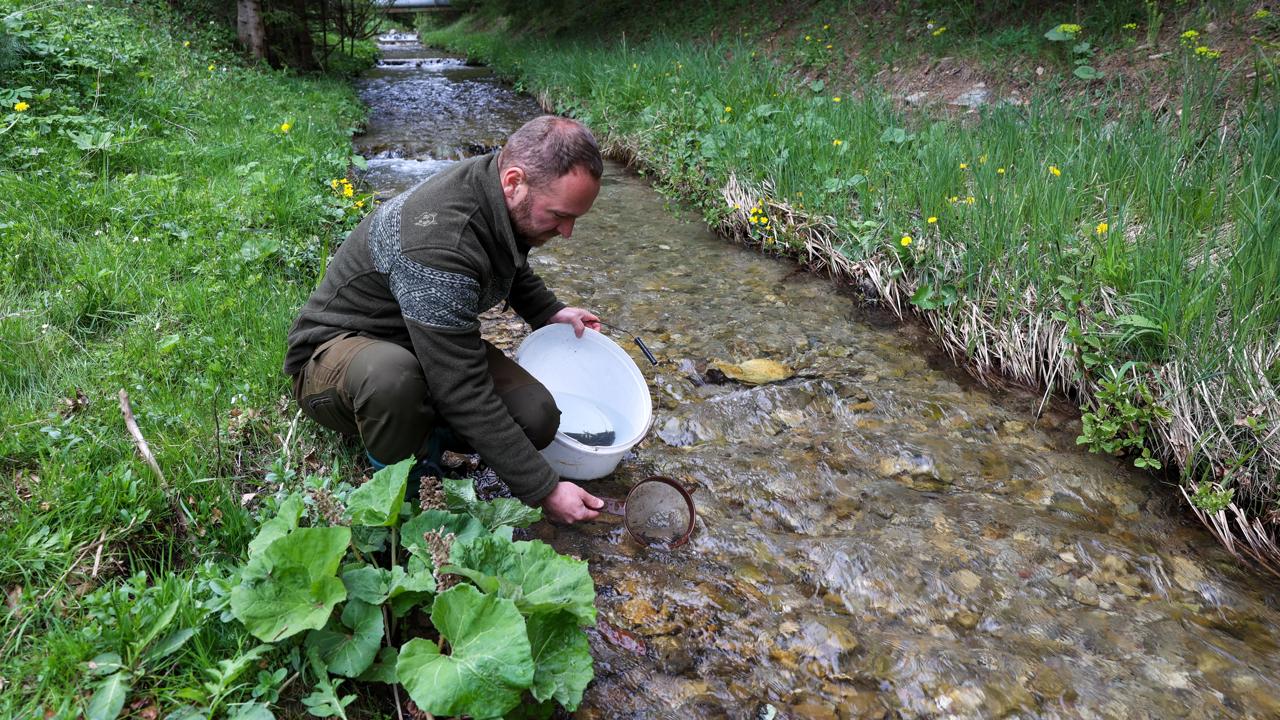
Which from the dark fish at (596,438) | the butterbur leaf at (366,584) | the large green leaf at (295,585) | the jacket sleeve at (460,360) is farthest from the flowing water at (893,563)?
the large green leaf at (295,585)

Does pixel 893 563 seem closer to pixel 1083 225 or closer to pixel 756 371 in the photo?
pixel 756 371

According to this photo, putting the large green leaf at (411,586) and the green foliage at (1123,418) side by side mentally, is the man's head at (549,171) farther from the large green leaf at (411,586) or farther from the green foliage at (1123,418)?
the green foliage at (1123,418)

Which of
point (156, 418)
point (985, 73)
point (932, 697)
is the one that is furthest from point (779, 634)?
point (985, 73)

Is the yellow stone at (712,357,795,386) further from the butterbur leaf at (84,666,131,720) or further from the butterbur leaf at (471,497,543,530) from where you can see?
the butterbur leaf at (84,666,131,720)

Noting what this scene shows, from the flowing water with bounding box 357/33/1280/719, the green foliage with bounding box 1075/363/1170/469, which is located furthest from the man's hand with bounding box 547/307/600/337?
the green foliage with bounding box 1075/363/1170/469

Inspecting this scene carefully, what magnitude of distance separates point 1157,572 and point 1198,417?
0.57 m

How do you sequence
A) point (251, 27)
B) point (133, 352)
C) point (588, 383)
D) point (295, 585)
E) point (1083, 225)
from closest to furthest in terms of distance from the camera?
point (295, 585) < point (133, 352) < point (588, 383) < point (1083, 225) < point (251, 27)

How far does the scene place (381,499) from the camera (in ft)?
5.41

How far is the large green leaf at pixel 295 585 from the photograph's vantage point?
4.70 ft

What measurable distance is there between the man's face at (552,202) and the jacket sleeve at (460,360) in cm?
21

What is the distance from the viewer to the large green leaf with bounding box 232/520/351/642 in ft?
4.70

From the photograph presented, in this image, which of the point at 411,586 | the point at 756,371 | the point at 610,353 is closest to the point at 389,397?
the point at 411,586

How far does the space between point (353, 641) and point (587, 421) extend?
126 cm

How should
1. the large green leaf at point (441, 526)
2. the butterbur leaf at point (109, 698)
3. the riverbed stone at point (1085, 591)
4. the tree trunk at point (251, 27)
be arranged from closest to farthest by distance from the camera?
1. the butterbur leaf at point (109, 698)
2. the large green leaf at point (441, 526)
3. the riverbed stone at point (1085, 591)
4. the tree trunk at point (251, 27)
